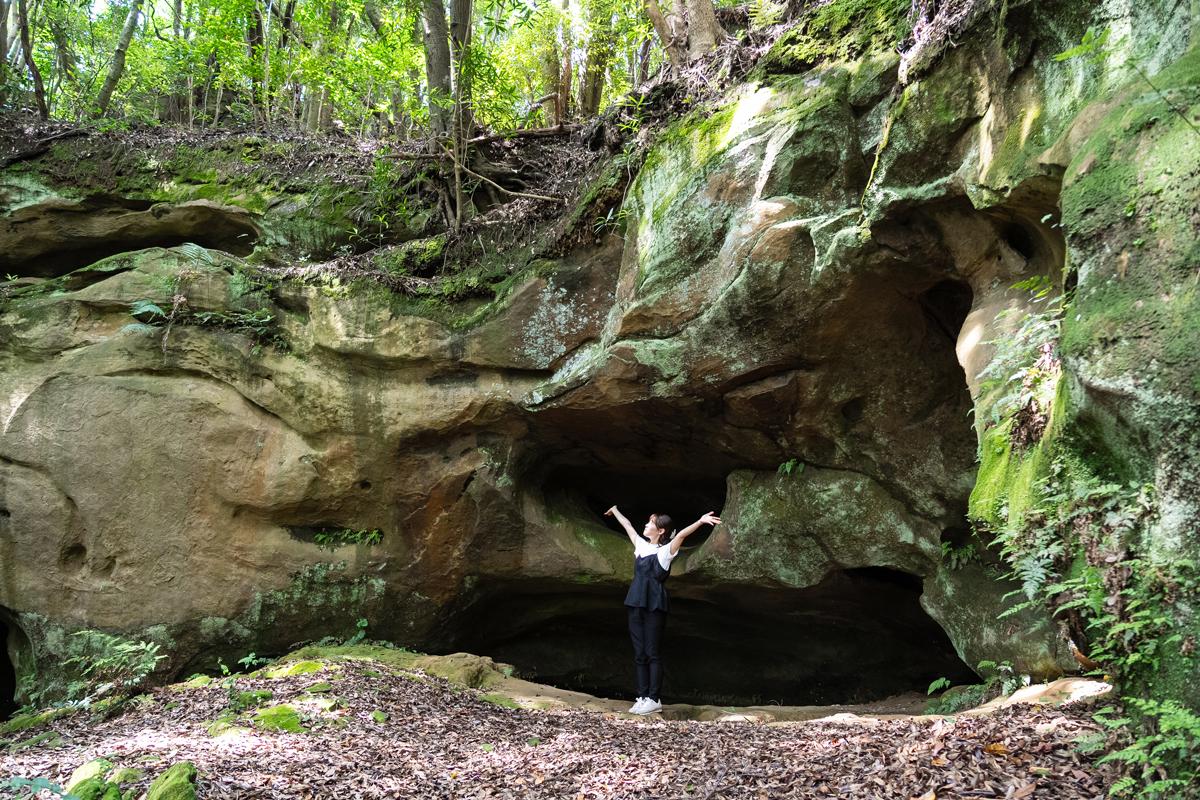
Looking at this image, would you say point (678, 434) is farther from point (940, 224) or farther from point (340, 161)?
point (340, 161)

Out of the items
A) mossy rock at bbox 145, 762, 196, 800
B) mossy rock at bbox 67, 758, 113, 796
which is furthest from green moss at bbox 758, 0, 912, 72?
mossy rock at bbox 67, 758, 113, 796

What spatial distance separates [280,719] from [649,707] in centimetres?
308

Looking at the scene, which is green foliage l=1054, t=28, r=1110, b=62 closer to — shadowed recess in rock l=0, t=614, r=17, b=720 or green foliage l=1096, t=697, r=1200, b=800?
green foliage l=1096, t=697, r=1200, b=800

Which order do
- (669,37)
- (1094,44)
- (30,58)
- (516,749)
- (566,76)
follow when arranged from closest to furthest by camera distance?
(1094,44) → (516,749) → (669,37) → (30,58) → (566,76)

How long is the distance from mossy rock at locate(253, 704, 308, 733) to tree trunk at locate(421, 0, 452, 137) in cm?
759

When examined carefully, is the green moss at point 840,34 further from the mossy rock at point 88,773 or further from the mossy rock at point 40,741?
the mossy rock at point 40,741

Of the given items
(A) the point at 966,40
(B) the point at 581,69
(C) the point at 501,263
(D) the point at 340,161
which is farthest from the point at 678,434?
(B) the point at 581,69

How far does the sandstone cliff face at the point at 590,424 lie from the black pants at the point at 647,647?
1.59m

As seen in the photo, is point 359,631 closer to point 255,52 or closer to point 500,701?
point 500,701

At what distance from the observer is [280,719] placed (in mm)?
5488

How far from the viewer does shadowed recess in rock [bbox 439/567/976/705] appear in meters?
9.32

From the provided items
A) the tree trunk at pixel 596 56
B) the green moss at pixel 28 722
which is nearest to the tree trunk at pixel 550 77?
the tree trunk at pixel 596 56

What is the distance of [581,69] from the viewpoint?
43.0ft

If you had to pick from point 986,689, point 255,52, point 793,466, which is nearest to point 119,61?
point 255,52
